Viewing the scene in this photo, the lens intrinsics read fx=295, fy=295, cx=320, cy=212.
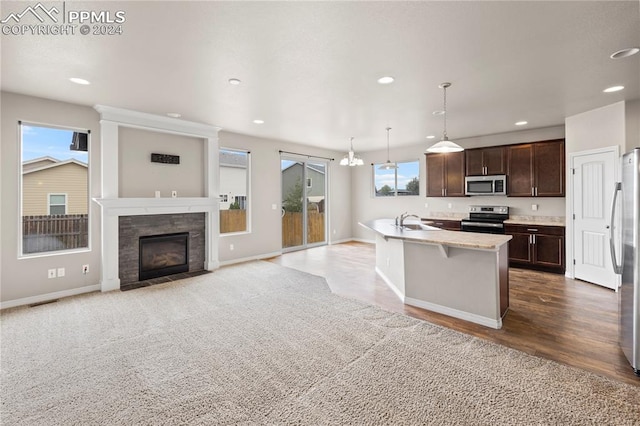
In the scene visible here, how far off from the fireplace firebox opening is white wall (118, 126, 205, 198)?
768 mm

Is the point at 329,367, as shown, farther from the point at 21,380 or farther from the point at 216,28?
the point at 216,28

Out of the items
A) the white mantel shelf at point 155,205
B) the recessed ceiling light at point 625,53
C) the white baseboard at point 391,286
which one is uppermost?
the recessed ceiling light at point 625,53

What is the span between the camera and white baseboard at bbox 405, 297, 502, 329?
315 centimetres

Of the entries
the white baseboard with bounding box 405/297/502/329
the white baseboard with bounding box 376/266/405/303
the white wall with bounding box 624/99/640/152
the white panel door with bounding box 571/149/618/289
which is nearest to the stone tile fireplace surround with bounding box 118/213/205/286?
the white baseboard with bounding box 376/266/405/303

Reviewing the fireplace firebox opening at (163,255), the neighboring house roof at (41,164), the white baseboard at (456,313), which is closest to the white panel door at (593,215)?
the white baseboard at (456,313)

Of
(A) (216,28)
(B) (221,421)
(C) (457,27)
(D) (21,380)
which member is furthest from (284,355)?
(C) (457,27)

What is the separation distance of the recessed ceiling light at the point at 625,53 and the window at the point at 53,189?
6535 mm

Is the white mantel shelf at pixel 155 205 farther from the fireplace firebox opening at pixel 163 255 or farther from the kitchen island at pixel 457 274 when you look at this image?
the kitchen island at pixel 457 274

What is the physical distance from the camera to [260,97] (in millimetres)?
3965

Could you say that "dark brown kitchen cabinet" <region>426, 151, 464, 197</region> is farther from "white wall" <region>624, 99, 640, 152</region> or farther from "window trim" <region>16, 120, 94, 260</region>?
"window trim" <region>16, 120, 94, 260</region>

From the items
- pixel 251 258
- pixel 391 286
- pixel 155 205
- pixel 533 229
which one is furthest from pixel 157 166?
pixel 533 229

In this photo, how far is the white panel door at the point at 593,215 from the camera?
4395 millimetres

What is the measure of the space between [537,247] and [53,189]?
7946 millimetres

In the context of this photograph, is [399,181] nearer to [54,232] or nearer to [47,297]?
[54,232]
